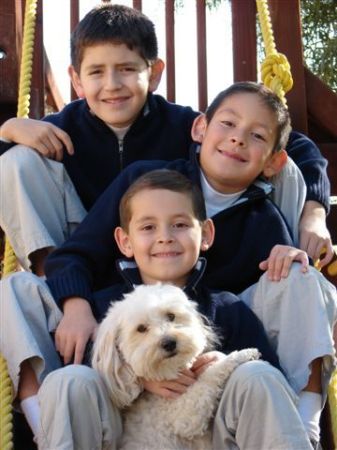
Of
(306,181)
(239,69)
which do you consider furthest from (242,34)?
(306,181)

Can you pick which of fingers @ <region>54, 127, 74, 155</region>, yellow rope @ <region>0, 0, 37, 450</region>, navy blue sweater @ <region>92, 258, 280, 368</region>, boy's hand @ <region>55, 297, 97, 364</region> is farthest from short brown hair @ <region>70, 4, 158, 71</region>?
boy's hand @ <region>55, 297, 97, 364</region>

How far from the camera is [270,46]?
312 cm

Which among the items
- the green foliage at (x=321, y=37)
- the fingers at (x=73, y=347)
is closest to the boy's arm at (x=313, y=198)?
the fingers at (x=73, y=347)

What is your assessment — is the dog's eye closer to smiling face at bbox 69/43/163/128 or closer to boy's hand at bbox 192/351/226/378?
boy's hand at bbox 192/351/226/378

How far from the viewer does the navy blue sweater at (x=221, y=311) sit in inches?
84.0

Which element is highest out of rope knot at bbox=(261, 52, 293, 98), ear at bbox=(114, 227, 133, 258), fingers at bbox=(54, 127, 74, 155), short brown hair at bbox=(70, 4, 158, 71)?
short brown hair at bbox=(70, 4, 158, 71)

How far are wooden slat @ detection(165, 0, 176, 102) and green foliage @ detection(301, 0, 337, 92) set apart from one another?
10.7 ft

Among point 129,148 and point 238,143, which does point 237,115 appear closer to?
point 238,143

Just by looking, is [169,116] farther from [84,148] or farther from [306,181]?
[306,181]

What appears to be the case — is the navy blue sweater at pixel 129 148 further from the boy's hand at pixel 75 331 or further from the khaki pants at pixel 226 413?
the khaki pants at pixel 226 413

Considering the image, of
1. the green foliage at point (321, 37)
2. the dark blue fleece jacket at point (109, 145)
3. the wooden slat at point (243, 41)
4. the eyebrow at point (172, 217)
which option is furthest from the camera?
the green foliage at point (321, 37)

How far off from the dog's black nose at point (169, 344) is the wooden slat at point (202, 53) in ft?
6.66

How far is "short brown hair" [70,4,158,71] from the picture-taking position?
2898 millimetres

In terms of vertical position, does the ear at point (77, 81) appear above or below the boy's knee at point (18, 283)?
above
